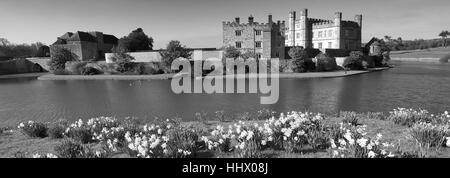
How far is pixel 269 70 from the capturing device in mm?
48031

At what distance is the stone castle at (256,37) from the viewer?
49.7m

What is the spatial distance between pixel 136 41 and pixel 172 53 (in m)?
17.3

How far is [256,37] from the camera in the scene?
52.2 metres

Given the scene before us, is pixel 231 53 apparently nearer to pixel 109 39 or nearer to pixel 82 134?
pixel 109 39

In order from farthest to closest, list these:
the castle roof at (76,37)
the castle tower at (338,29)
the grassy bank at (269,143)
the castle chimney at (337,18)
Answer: the castle roof at (76,37) < the castle tower at (338,29) < the castle chimney at (337,18) < the grassy bank at (269,143)

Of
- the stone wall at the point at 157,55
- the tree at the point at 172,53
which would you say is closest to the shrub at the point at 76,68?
the stone wall at the point at 157,55

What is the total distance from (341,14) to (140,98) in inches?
1803

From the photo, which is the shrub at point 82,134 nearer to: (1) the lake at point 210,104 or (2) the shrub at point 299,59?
(1) the lake at point 210,104

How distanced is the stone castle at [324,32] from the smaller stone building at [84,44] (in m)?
40.5

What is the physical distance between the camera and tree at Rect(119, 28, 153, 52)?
199 ft

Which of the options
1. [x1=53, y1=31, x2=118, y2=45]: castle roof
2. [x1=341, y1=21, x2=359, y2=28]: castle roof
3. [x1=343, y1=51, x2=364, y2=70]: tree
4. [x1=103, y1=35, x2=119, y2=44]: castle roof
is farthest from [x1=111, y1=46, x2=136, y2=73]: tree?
[x1=341, y1=21, x2=359, y2=28]: castle roof

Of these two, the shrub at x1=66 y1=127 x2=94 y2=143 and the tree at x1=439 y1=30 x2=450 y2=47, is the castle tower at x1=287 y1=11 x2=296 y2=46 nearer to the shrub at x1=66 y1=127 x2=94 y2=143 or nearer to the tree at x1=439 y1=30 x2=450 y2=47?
the shrub at x1=66 y1=127 x2=94 y2=143
